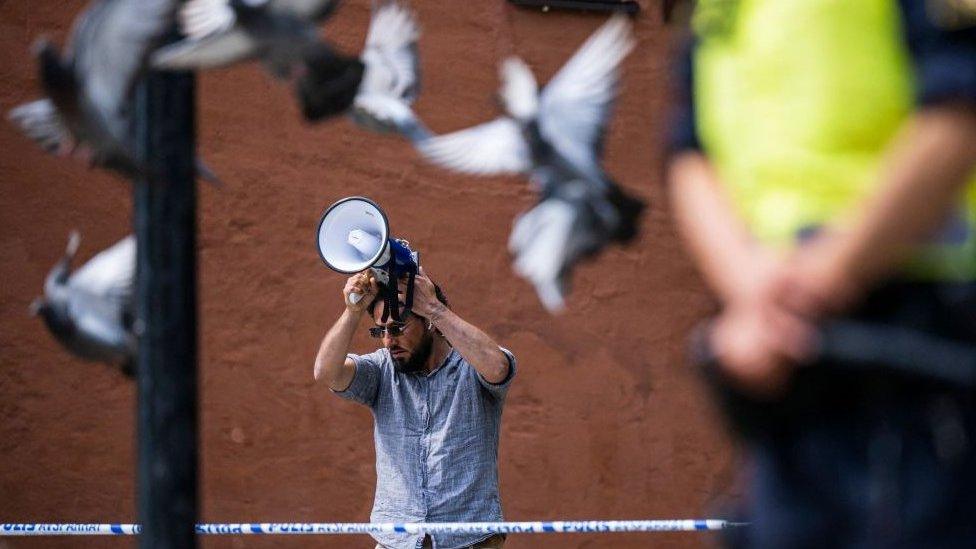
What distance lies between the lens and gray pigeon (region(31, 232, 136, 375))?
83.5 inches

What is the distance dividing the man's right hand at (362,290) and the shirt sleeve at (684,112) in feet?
9.87

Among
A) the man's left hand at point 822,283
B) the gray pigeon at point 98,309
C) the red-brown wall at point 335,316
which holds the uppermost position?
the man's left hand at point 822,283

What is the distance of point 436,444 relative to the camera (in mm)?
4762

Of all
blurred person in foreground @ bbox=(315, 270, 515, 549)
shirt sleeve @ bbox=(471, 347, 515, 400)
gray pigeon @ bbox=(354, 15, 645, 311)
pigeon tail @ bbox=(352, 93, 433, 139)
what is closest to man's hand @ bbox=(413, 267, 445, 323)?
blurred person in foreground @ bbox=(315, 270, 515, 549)

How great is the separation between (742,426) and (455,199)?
5.05 m

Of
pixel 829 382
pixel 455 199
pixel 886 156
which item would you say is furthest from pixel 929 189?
pixel 455 199

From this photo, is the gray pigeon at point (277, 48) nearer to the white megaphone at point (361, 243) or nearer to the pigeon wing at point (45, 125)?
the pigeon wing at point (45, 125)

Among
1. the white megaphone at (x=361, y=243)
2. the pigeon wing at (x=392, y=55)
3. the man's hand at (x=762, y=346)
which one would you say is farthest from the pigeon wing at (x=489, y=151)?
the white megaphone at (x=361, y=243)

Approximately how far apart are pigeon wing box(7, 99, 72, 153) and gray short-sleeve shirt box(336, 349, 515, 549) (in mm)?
2628

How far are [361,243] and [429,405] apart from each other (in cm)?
63

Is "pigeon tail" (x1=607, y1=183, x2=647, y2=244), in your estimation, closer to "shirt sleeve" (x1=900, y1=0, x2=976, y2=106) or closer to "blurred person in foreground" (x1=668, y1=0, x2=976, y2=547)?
"blurred person in foreground" (x1=668, y1=0, x2=976, y2=547)

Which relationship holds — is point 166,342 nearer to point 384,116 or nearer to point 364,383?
point 384,116

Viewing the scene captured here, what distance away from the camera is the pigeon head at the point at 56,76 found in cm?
193

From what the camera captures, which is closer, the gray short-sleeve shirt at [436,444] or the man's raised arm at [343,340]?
the gray short-sleeve shirt at [436,444]
